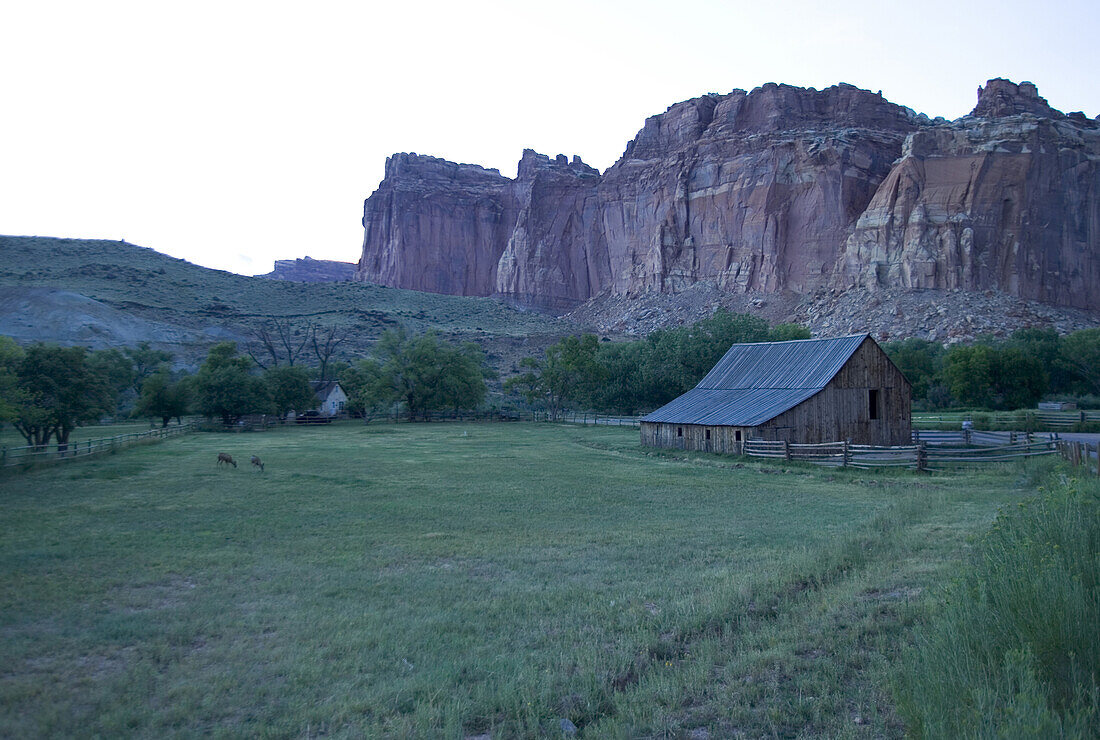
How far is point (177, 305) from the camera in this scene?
79.6m

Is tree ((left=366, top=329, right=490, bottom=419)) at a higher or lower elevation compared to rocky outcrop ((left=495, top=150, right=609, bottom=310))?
lower

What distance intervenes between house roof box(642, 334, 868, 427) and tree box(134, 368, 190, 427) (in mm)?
36054

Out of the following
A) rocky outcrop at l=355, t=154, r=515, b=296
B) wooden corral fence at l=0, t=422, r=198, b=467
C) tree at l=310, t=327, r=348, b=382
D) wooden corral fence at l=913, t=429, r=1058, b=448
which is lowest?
wooden corral fence at l=0, t=422, r=198, b=467

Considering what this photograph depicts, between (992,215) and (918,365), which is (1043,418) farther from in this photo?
(992,215)

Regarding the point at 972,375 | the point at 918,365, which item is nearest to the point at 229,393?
the point at 972,375

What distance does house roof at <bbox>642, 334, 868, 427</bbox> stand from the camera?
27984 mm

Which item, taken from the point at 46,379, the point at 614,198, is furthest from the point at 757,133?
the point at 46,379

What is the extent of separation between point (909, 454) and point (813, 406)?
15.9 ft

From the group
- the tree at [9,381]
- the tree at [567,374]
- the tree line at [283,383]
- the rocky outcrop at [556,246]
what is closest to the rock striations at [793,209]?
the rocky outcrop at [556,246]

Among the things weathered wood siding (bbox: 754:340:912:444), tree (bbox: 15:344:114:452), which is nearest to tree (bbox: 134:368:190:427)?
tree (bbox: 15:344:114:452)

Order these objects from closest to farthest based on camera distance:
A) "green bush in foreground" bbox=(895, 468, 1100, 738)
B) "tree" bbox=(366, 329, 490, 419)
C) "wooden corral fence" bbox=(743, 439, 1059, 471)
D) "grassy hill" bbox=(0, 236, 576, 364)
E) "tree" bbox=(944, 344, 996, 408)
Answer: "green bush in foreground" bbox=(895, 468, 1100, 738) < "wooden corral fence" bbox=(743, 439, 1059, 471) < "tree" bbox=(944, 344, 996, 408) < "tree" bbox=(366, 329, 490, 419) < "grassy hill" bbox=(0, 236, 576, 364)

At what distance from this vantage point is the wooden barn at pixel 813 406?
1068 inches

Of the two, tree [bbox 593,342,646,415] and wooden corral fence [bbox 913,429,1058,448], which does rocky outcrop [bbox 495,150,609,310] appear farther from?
wooden corral fence [bbox 913,429,1058,448]

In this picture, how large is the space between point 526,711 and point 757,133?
110415mm
